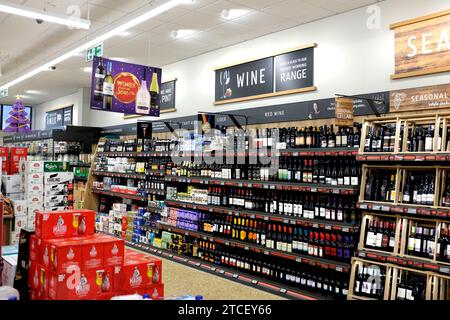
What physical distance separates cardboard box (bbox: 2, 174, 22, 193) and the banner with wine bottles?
1944 mm

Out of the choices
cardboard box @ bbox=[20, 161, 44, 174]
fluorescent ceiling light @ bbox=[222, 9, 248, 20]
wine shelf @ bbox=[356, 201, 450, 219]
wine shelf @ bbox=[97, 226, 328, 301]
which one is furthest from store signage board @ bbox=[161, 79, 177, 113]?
wine shelf @ bbox=[356, 201, 450, 219]

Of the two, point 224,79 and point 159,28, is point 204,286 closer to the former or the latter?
point 224,79

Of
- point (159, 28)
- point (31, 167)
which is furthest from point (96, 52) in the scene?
point (31, 167)

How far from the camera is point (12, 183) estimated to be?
7.07 m

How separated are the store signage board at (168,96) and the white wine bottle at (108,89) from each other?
3.14 metres

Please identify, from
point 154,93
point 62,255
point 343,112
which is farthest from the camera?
point 154,93

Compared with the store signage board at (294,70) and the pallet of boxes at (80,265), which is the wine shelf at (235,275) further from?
the store signage board at (294,70)

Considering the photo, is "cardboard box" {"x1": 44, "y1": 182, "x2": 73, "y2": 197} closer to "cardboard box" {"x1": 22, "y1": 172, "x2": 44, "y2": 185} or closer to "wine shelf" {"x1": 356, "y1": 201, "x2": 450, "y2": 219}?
"cardboard box" {"x1": 22, "y1": 172, "x2": 44, "y2": 185}

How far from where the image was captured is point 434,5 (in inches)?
212

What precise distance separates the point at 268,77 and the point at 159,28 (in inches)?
90.8

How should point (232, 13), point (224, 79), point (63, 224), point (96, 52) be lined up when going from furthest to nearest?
point (224, 79) → point (96, 52) → point (232, 13) → point (63, 224)

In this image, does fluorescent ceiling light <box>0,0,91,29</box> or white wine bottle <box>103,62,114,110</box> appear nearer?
fluorescent ceiling light <box>0,0,91,29</box>

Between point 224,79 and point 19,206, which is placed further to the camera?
point 224,79

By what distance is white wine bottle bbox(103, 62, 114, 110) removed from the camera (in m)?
6.91
